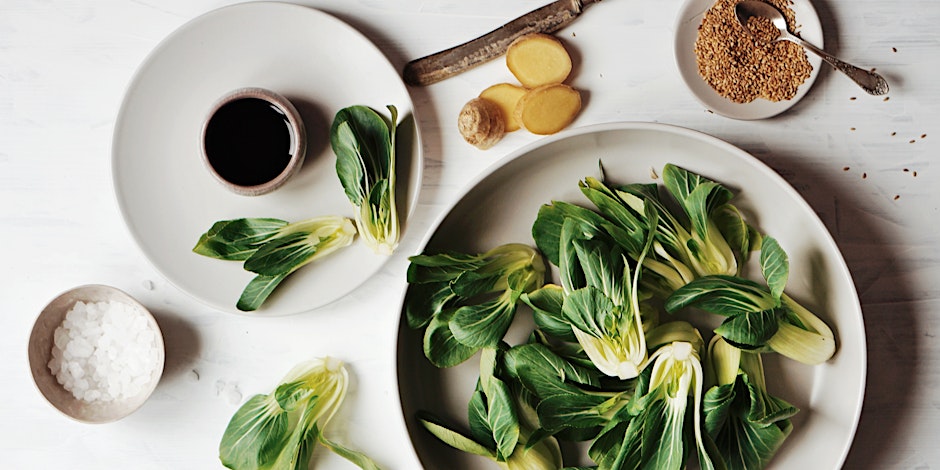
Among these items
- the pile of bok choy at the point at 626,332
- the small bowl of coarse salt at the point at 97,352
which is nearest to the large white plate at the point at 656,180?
the pile of bok choy at the point at 626,332

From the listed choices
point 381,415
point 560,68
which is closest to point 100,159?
point 381,415

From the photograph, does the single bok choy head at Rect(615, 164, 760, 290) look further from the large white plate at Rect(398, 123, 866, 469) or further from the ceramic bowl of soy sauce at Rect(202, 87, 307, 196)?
the ceramic bowl of soy sauce at Rect(202, 87, 307, 196)

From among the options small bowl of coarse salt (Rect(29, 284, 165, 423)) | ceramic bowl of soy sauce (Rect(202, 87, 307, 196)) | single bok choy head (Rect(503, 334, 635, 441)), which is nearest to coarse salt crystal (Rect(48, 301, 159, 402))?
small bowl of coarse salt (Rect(29, 284, 165, 423))

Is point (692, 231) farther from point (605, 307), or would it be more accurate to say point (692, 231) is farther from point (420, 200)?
point (420, 200)

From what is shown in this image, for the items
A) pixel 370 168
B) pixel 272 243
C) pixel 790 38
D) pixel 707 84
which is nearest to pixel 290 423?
pixel 272 243

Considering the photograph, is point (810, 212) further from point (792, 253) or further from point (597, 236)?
point (597, 236)

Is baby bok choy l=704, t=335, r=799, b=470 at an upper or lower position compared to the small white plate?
lower
